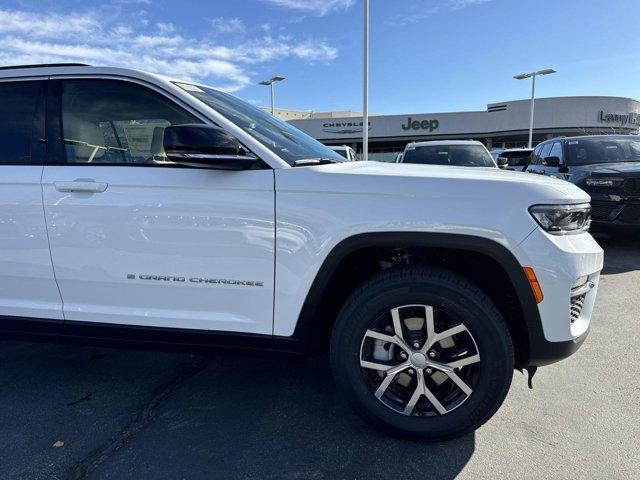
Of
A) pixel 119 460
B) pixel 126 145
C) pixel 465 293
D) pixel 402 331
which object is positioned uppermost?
pixel 126 145

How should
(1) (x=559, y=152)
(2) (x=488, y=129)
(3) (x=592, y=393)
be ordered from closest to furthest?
1. (3) (x=592, y=393)
2. (1) (x=559, y=152)
3. (2) (x=488, y=129)

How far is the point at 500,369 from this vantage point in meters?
2.31

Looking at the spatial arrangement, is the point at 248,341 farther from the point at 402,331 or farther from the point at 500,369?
the point at 500,369

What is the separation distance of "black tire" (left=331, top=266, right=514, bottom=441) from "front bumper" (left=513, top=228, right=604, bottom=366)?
197mm

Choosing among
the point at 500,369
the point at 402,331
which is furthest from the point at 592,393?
the point at 402,331

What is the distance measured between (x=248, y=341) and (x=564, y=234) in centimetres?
171

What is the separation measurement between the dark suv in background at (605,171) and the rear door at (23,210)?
Answer: 21.9ft

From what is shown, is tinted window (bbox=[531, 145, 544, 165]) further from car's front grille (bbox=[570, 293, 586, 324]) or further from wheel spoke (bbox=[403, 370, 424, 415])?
wheel spoke (bbox=[403, 370, 424, 415])

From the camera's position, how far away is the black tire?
2.30 m

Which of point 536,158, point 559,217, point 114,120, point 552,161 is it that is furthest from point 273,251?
point 536,158

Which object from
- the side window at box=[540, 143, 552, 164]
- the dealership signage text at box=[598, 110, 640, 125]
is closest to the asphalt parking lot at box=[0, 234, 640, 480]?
the side window at box=[540, 143, 552, 164]

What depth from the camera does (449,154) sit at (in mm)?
8797

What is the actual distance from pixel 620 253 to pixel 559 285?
5.78 m

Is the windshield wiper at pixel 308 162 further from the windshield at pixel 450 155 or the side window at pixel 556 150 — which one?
the side window at pixel 556 150
